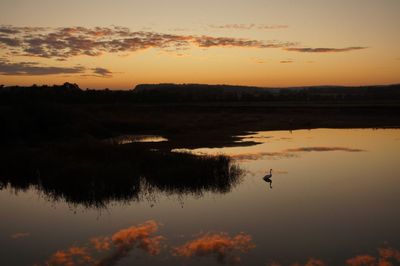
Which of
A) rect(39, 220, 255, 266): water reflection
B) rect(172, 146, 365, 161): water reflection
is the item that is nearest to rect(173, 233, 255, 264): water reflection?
rect(39, 220, 255, 266): water reflection

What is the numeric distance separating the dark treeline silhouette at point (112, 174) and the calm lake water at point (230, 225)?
665 millimetres

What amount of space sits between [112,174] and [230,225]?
7645 millimetres

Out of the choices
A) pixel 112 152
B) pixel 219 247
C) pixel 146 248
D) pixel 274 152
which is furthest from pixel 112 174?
pixel 274 152

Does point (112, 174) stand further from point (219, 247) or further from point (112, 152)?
point (219, 247)

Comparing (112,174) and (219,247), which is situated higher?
(112,174)

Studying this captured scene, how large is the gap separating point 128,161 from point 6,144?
1466cm

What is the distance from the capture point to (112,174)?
2036 cm

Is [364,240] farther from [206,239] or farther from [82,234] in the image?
[82,234]

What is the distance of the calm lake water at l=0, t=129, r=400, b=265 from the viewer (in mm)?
12000

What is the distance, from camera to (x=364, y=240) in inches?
515

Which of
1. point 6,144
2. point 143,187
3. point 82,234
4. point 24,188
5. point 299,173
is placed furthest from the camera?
point 6,144

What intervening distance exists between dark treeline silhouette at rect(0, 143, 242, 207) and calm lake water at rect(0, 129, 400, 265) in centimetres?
67

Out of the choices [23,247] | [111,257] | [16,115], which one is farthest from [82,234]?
[16,115]

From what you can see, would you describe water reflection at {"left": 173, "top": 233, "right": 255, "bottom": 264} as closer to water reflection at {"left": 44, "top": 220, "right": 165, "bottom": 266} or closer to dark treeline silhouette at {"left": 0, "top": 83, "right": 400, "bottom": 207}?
water reflection at {"left": 44, "top": 220, "right": 165, "bottom": 266}
